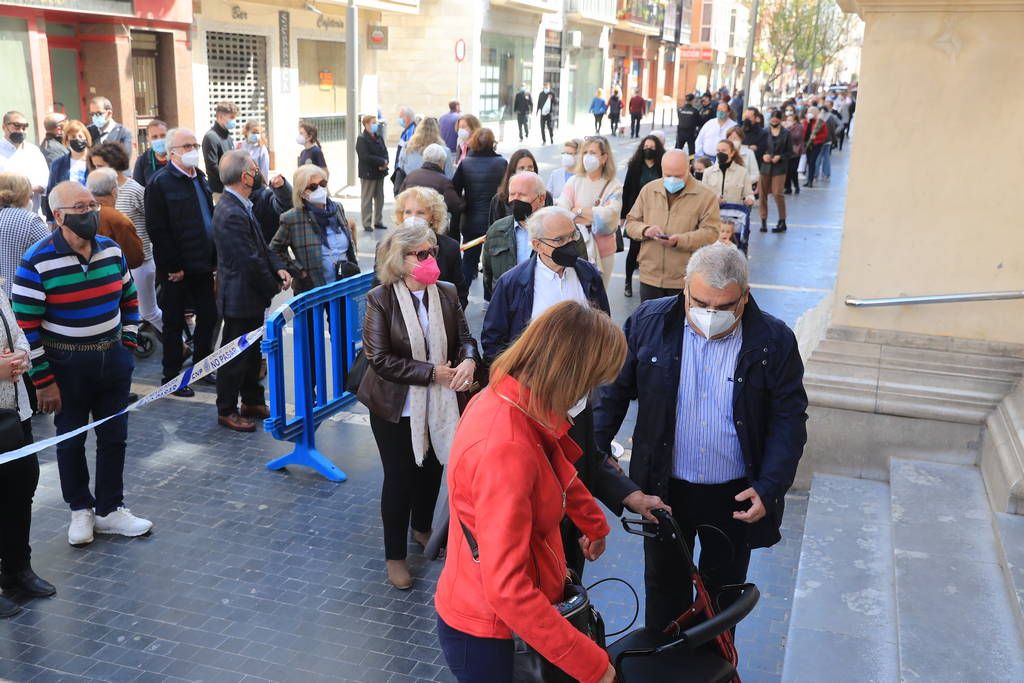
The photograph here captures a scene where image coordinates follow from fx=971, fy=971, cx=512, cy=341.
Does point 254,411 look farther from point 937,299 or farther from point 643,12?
point 643,12

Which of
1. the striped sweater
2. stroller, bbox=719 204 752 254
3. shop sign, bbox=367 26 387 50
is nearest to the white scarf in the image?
the striped sweater

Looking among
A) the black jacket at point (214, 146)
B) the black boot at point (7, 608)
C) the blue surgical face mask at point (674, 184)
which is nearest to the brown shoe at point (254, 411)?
the black boot at point (7, 608)

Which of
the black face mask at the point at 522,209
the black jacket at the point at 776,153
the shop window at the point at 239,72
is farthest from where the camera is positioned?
the shop window at the point at 239,72

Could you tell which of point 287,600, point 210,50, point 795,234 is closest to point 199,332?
point 287,600

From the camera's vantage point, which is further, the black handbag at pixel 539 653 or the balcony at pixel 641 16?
the balcony at pixel 641 16

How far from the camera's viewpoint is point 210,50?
760 inches

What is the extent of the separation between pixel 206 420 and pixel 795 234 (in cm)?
A: 1142

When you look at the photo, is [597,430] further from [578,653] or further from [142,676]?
[142,676]

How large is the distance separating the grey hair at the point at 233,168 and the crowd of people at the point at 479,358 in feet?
0.06

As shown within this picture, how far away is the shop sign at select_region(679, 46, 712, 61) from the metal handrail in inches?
2198

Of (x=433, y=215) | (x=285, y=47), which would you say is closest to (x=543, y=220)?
(x=433, y=215)

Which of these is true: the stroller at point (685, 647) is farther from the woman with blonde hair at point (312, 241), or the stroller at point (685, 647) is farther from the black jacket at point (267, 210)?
the black jacket at point (267, 210)

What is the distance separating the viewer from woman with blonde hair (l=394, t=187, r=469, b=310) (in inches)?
215

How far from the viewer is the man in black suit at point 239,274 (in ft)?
21.5
